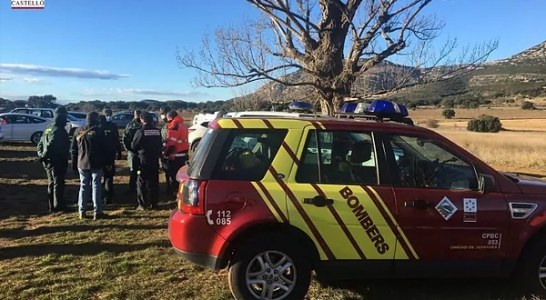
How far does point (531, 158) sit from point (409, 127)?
60.8 feet

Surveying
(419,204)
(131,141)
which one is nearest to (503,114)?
(131,141)

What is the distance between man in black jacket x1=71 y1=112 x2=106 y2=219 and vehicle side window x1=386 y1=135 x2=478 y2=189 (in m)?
5.22

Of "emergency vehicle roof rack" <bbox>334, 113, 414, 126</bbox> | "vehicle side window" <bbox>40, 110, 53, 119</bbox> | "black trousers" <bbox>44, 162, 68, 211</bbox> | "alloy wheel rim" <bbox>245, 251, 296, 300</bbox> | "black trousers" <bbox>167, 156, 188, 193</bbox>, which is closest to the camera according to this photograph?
"alloy wheel rim" <bbox>245, 251, 296, 300</bbox>

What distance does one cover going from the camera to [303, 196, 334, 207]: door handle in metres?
4.48

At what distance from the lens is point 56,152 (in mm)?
8805

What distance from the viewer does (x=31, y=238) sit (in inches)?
290

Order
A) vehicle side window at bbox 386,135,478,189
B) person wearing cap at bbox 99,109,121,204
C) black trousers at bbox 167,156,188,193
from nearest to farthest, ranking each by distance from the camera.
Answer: vehicle side window at bbox 386,135,478,189 < person wearing cap at bbox 99,109,121,204 < black trousers at bbox 167,156,188,193

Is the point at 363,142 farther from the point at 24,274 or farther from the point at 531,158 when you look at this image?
the point at 531,158

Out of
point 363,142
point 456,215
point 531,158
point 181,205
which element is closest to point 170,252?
point 181,205

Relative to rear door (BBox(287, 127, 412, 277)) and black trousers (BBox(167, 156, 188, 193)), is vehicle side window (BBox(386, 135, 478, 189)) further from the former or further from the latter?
black trousers (BBox(167, 156, 188, 193))

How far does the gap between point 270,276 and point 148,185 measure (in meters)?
5.36

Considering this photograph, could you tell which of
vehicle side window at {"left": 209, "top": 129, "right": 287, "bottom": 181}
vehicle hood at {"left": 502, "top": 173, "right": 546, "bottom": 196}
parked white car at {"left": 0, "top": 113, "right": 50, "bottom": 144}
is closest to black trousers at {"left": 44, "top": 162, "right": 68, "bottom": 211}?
vehicle side window at {"left": 209, "top": 129, "right": 287, "bottom": 181}

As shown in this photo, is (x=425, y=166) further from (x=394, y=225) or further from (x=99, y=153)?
(x=99, y=153)

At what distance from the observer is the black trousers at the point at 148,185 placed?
9.27 meters
